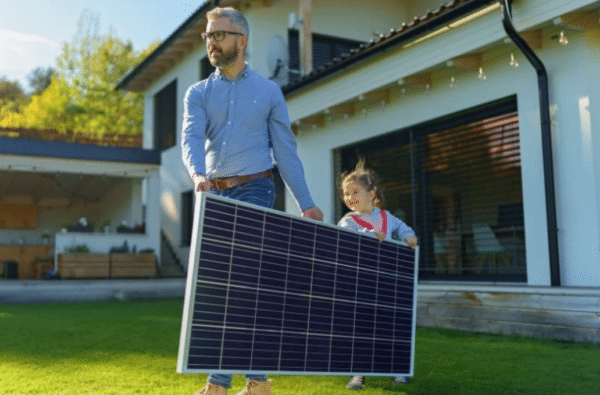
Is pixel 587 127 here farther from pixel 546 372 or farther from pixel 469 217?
pixel 546 372

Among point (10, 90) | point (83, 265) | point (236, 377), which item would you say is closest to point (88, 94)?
point (83, 265)

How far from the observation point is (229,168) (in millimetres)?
3178

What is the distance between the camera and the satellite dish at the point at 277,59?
42.2 ft

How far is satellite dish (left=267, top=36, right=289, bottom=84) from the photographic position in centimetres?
1285

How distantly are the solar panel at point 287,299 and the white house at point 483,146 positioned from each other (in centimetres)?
300

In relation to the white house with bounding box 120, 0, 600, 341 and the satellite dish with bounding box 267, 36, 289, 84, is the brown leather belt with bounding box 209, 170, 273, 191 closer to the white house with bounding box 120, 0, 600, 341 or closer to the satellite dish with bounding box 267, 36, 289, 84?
the white house with bounding box 120, 0, 600, 341

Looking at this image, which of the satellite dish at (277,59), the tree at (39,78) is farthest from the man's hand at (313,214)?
the tree at (39,78)

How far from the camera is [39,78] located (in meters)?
48.6

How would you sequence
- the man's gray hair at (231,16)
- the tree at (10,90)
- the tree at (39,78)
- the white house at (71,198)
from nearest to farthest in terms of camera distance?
the man's gray hair at (231,16), the white house at (71,198), the tree at (10,90), the tree at (39,78)

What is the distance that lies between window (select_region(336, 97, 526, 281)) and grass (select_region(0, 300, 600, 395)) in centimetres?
186

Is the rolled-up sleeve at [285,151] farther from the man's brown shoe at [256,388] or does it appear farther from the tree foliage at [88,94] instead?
the tree foliage at [88,94]

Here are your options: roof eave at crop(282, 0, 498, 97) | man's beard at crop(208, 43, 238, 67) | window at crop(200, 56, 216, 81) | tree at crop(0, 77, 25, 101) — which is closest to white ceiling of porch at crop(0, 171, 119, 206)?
window at crop(200, 56, 216, 81)

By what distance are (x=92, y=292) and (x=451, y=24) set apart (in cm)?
892

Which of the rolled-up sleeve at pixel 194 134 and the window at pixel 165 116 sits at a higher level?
the window at pixel 165 116
